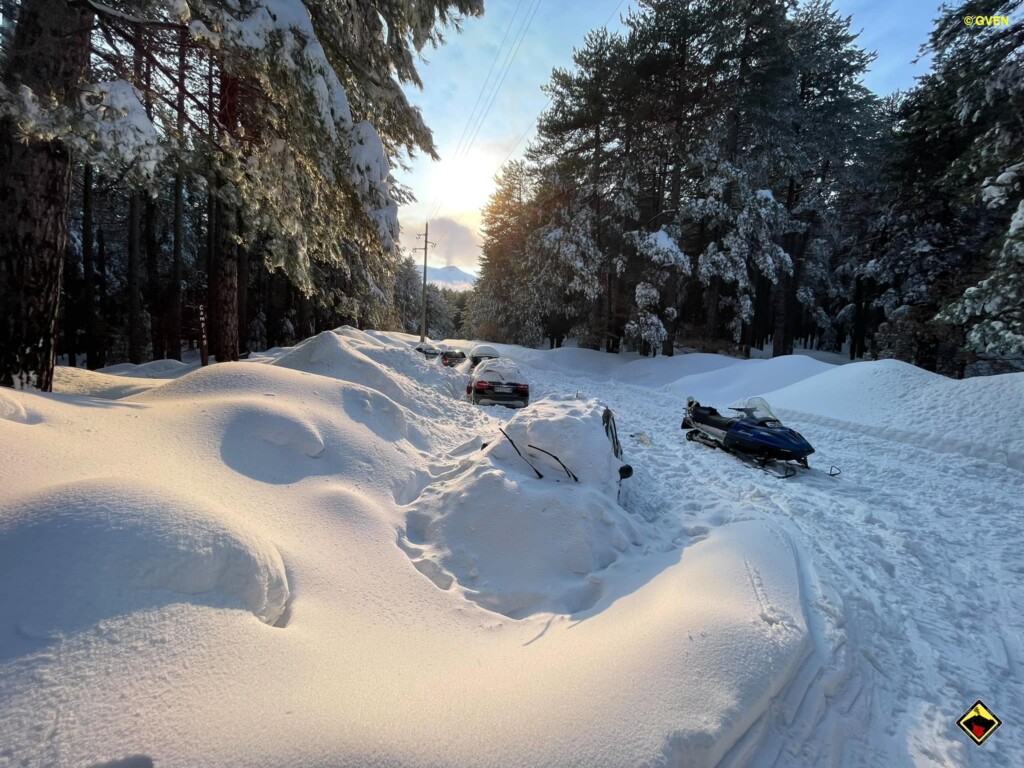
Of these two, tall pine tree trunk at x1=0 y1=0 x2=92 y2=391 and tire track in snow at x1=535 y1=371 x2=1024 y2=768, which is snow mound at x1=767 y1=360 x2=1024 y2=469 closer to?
tire track in snow at x1=535 y1=371 x2=1024 y2=768

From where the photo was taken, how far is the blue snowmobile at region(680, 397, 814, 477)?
662cm

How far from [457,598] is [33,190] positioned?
6.48 m

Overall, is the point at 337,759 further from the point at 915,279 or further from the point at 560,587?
the point at 915,279

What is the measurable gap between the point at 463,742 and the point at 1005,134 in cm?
1661

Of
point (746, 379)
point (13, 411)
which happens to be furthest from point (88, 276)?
point (746, 379)

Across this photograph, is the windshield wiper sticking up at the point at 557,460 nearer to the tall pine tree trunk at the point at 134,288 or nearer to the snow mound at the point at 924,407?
the snow mound at the point at 924,407

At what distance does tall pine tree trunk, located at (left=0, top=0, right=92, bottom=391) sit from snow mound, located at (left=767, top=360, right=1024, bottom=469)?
13488mm

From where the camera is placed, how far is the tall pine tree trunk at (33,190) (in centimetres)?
465

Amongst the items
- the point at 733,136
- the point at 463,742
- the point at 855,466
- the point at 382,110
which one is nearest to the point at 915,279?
the point at 733,136

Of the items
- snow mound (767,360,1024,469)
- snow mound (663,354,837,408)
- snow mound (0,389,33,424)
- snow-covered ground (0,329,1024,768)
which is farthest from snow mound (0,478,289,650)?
snow mound (663,354,837,408)

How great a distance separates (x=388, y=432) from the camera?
6.49 metres

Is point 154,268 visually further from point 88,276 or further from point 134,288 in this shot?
point 88,276

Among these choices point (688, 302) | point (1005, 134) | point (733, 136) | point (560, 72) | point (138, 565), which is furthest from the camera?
point (688, 302)

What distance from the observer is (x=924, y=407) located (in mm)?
8812
